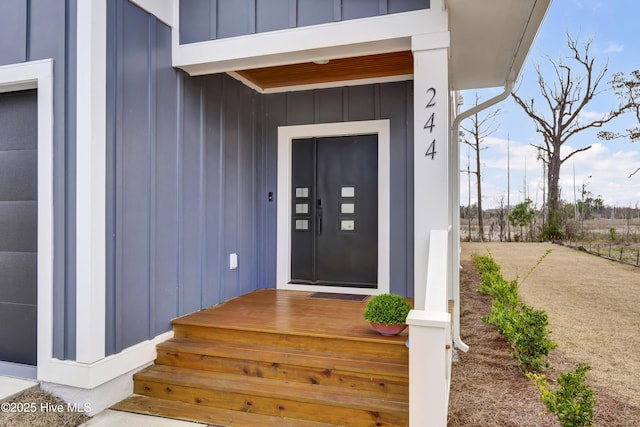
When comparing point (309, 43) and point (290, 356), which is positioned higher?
point (309, 43)

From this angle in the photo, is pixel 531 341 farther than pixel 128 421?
Yes

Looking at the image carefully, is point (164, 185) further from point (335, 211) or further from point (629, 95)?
point (629, 95)

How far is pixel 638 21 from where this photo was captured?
1236cm

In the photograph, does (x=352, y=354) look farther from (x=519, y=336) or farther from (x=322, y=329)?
(x=519, y=336)

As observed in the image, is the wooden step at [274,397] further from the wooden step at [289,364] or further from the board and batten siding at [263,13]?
the board and batten siding at [263,13]

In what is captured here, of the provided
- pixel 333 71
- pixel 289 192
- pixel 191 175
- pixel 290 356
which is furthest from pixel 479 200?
pixel 290 356

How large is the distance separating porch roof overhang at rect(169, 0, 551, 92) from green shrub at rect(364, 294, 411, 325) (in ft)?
6.05

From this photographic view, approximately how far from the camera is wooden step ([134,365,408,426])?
2414 mm

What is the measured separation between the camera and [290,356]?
2.84 m

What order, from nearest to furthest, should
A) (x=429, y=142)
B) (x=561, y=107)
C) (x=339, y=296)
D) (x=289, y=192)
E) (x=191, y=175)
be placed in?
(x=429, y=142) < (x=191, y=175) < (x=339, y=296) < (x=289, y=192) < (x=561, y=107)

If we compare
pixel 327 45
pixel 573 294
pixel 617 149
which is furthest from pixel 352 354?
pixel 617 149

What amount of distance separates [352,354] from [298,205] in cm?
→ 246

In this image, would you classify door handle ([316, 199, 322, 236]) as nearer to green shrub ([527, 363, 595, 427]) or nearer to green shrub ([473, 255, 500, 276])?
green shrub ([527, 363, 595, 427])

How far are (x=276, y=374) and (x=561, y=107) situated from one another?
15557 millimetres
